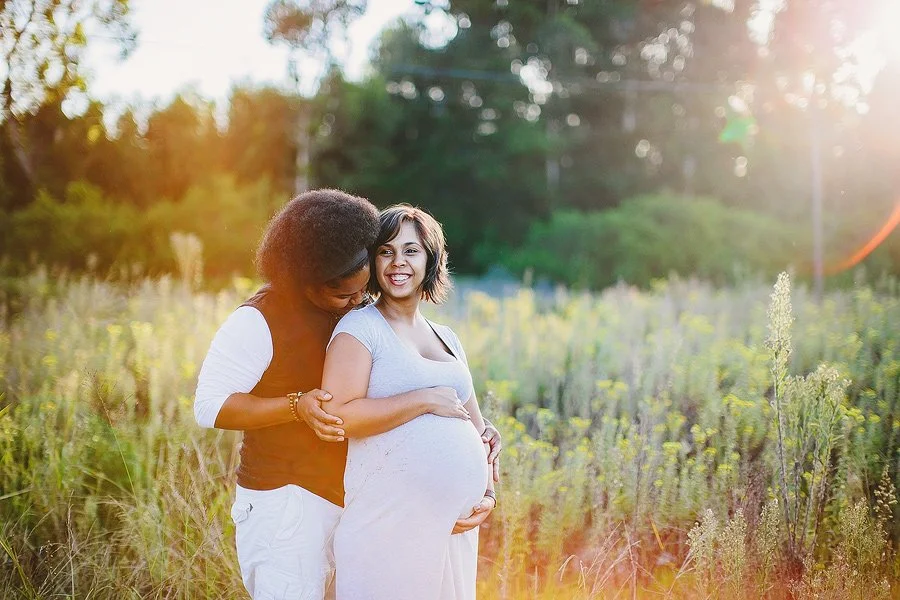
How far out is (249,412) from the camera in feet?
7.78

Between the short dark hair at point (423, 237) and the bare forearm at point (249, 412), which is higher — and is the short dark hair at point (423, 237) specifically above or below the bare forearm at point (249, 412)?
above

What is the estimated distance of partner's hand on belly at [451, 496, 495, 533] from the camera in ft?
8.72

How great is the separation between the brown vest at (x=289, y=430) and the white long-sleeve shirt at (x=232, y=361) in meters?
0.05

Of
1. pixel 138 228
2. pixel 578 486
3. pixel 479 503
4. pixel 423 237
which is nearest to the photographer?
pixel 479 503

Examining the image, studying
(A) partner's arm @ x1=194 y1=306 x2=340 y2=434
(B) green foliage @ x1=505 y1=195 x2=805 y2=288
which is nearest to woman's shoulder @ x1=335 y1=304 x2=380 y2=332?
(A) partner's arm @ x1=194 y1=306 x2=340 y2=434

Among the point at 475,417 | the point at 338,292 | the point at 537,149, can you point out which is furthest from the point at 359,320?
the point at 537,149

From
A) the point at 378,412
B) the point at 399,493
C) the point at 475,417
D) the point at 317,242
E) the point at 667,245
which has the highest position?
the point at 317,242

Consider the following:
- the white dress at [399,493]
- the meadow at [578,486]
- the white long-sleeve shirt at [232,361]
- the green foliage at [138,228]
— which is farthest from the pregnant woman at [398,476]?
the green foliage at [138,228]

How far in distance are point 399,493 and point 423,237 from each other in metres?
1.00

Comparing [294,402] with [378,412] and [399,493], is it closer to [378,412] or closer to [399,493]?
[378,412]

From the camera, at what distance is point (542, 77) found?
87.3 ft

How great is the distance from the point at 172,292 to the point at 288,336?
7.39 m

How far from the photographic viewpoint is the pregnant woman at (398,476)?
251 centimetres

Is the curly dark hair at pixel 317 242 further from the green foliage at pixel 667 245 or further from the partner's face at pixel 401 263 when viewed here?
the green foliage at pixel 667 245
